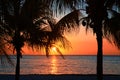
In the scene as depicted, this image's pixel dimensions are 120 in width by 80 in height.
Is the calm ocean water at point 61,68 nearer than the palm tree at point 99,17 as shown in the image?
No

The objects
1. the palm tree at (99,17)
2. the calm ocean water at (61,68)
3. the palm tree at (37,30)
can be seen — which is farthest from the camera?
the calm ocean water at (61,68)

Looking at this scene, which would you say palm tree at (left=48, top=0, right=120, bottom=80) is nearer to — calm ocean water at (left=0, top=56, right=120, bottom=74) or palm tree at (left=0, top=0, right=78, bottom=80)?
palm tree at (left=0, top=0, right=78, bottom=80)

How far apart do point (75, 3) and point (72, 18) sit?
1047 millimetres

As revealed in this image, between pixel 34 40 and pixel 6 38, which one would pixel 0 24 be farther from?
pixel 34 40

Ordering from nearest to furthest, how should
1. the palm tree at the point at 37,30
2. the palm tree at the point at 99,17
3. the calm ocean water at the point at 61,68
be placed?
the palm tree at the point at 99,17 < the palm tree at the point at 37,30 < the calm ocean water at the point at 61,68

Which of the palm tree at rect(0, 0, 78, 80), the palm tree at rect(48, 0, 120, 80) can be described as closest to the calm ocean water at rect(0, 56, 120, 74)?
the palm tree at rect(0, 0, 78, 80)

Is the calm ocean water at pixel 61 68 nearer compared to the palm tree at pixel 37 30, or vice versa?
the palm tree at pixel 37 30

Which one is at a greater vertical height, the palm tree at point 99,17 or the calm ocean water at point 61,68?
the palm tree at point 99,17

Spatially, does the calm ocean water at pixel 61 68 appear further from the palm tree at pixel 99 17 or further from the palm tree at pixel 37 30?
the palm tree at pixel 99 17

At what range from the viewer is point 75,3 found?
12523 millimetres

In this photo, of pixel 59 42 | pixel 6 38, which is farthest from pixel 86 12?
pixel 6 38

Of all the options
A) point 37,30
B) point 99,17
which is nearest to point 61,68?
point 37,30

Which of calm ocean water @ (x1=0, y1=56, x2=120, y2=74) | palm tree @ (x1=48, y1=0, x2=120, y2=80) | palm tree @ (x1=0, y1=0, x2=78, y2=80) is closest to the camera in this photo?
palm tree @ (x1=48, y1=0, x2=120, y2=80)

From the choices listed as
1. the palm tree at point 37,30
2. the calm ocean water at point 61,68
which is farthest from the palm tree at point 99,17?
the calm ocean water at point 61,68
